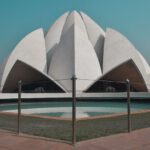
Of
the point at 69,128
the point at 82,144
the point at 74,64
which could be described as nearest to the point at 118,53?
the point at 74,64

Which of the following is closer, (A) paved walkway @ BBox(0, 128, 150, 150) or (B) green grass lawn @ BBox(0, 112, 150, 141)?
(A) paved walkway @ BBox(0, 128, 150, 150)

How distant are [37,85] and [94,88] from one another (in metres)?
6.32

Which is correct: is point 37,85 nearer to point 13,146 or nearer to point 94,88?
point 94,88

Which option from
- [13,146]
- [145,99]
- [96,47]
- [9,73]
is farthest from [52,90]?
[13,146]

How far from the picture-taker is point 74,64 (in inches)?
962

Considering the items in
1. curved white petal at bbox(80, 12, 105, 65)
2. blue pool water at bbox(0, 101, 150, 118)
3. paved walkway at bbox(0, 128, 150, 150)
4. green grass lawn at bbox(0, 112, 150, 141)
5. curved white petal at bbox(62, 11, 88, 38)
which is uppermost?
curved white petal at bbox(62, 11, 88, 38)

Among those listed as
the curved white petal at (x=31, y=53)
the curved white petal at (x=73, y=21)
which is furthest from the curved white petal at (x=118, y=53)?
the curved white petal at (x=31, y=53)

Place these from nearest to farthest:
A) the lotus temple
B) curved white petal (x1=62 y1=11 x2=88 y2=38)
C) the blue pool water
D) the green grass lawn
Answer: the green grass lawn → the blue pool water → the lotus temple → curved white petal (x1=62 y1=11 x2=88 y2=38)

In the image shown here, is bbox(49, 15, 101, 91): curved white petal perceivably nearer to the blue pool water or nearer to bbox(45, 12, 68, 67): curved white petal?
bbox(45, 12, 68, 67): curved white petal

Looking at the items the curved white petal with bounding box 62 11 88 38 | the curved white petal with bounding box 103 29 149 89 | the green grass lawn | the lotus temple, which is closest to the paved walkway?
the green grass lawn

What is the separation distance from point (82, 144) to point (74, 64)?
2080 cm

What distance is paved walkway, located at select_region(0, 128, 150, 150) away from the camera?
352 cm

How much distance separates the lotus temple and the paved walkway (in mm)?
19539

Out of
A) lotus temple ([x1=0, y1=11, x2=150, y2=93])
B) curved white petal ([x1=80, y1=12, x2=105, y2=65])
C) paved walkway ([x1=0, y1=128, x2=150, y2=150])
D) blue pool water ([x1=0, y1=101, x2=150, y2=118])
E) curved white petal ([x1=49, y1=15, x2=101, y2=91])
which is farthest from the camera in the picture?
curved white petal ([x1=80, y1=12, x2=105, y2=65])
